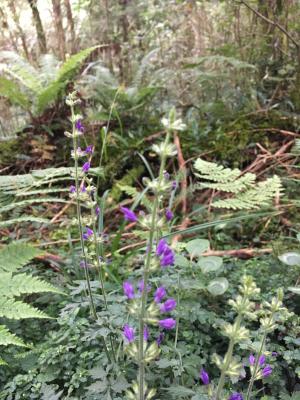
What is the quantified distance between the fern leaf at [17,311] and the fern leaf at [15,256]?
0.92ft

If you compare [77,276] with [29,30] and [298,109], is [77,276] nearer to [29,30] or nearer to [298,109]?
Result: [298,109]

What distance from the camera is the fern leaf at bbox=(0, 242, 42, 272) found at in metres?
1.92

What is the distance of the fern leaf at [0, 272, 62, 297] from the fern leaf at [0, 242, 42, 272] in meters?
0.17

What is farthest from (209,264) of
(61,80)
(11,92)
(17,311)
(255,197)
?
(11,92)

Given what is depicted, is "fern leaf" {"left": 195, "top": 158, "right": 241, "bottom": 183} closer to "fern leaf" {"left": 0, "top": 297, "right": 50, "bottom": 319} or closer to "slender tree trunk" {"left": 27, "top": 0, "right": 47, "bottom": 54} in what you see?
"fern leaf" {"left": 0, "top": 297, "right": 50, "bottom": 319}

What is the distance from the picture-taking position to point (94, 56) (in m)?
5.06

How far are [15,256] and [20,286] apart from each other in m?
0.27

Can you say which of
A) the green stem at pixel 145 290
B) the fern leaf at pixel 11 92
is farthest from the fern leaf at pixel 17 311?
the fern leaf at pixel 11 92

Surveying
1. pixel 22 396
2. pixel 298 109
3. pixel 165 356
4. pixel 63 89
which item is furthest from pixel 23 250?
pixel 298 109

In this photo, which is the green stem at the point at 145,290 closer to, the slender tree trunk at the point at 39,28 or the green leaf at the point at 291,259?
the green leaf at the point at 291,259

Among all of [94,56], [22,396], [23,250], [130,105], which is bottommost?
[22,396]

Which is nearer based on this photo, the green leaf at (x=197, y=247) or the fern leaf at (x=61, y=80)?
the green leaf at (x=197, y=247)

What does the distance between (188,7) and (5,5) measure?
1975 mm

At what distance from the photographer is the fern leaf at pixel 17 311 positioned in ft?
5.19
